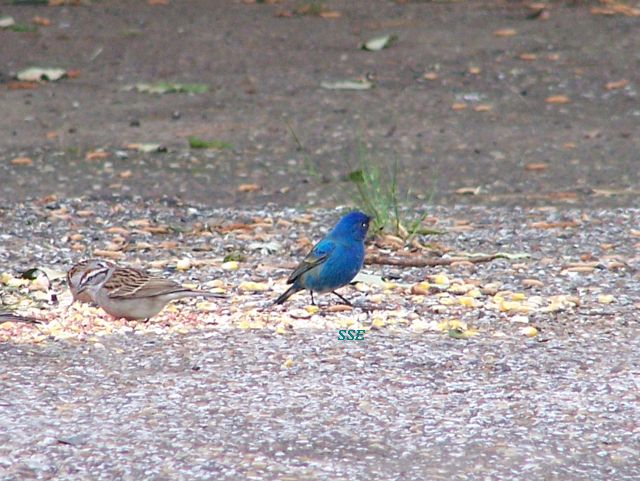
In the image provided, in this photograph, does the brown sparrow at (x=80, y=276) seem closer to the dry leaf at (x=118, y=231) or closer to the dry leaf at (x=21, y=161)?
the dry leaf at (x=118, y=231)

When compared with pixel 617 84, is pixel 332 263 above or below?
above

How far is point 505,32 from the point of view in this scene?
13.6 meters

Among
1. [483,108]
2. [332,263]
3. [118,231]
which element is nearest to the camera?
[332,263]

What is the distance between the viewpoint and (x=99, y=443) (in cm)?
414

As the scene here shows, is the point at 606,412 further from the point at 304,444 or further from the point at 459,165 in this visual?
the point at 459,165

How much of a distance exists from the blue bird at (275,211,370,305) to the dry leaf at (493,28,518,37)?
314 inches

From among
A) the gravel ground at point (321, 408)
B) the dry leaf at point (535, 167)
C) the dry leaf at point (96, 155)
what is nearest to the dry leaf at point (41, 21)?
the dry leaf at point (96, 155)

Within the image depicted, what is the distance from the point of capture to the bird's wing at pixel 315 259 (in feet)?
18.7

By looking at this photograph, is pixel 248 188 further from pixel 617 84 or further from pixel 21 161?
pixel 617 84

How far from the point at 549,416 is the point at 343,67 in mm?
8292

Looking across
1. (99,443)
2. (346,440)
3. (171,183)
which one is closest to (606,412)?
(346,440)

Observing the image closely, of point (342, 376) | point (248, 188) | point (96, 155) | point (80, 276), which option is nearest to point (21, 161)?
point (96, 155)

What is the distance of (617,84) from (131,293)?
7.35 metres

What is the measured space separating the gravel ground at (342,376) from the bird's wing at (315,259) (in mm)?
193
